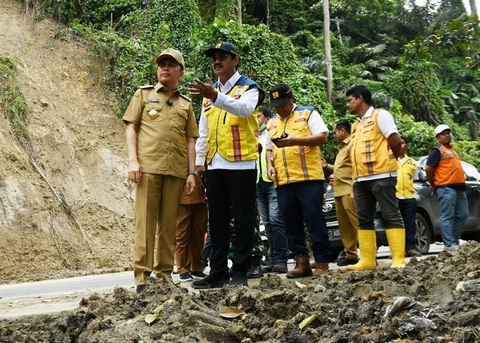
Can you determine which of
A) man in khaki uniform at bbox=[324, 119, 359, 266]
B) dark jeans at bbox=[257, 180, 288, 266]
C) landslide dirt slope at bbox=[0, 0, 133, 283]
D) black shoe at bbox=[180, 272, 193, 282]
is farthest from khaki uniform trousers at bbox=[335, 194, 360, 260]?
landslide dirt slope at bbox=[0, 0, 133, 283]

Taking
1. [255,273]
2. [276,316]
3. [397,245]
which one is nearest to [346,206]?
[397,245]

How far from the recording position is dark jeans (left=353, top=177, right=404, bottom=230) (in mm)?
7121

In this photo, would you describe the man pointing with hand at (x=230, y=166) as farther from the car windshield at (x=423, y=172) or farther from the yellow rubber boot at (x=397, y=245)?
the car windshield at (x=423, y=172)

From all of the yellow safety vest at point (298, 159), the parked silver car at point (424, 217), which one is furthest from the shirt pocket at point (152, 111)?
the parked silver car at point (424, 217)

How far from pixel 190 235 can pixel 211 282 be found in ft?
4.07

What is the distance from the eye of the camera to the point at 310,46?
30.3 meters

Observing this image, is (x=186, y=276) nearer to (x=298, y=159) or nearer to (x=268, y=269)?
(x=268, y=269)

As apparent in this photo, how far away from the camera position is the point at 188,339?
12.4 feet

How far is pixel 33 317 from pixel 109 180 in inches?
467

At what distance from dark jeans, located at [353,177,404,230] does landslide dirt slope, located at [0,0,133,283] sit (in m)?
6.42

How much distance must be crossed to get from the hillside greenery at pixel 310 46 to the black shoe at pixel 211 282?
2.66 metres

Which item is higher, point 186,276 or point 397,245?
point 397,245

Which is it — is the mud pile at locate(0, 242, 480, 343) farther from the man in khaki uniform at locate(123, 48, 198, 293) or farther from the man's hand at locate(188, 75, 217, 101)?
the man's hand at locate(188, 75, 217, 101)

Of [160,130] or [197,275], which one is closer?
[160,130]
